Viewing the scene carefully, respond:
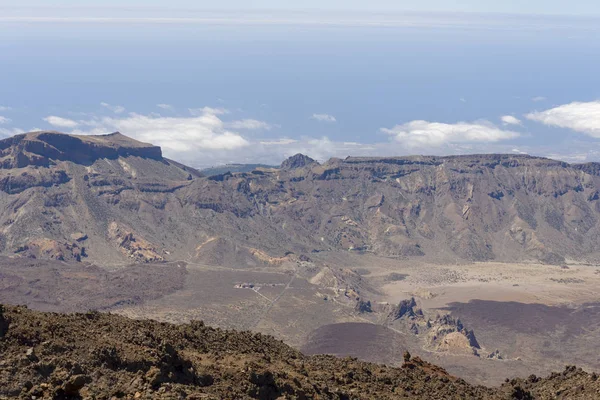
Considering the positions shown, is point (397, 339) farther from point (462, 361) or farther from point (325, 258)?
point (325, 258)

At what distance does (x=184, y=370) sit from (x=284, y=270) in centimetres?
13126

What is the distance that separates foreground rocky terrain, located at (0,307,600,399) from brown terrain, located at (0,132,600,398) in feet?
189

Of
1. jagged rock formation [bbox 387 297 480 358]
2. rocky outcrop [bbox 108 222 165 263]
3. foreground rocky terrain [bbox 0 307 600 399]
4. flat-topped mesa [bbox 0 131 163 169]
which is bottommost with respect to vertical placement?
jagged rock formation [bbox 387 297 480 358]

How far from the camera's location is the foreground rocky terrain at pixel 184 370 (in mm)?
23344

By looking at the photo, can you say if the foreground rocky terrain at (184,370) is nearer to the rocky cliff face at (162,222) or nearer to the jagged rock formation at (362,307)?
the jagged rock formation at (362,307)

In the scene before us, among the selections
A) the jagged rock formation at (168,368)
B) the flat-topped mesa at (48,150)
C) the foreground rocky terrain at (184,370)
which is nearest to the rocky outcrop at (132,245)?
the flat-topped mesa at (48,150)

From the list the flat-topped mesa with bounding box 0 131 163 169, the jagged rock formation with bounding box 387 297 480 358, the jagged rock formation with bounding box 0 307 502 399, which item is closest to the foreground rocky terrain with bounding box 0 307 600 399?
the jagged rock formation with bounding box 0 307 502 399

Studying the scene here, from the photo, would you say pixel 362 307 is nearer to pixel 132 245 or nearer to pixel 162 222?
pixel 132 245

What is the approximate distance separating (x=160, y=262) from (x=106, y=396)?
451ft

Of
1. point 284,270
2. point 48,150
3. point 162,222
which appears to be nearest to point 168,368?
point 284,270

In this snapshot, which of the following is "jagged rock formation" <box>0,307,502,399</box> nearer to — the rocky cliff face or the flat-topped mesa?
the rocky cliff face

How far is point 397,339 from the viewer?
117 m

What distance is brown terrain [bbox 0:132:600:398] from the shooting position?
11544 centimetres

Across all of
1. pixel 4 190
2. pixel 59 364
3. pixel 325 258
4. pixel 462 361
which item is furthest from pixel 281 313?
pixel 59 364
